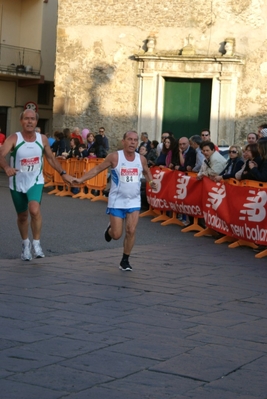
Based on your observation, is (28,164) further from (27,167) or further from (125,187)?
(125,187)

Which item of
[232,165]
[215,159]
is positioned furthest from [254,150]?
[215,159]

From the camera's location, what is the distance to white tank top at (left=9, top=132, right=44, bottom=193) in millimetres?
11148

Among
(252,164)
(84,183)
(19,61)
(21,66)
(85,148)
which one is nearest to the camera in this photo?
(252,164)

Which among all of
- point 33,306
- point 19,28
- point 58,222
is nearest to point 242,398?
point 33,306

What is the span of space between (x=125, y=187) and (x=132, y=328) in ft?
12.6

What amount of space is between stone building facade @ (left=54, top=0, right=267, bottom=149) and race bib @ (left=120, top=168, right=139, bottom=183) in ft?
56.2

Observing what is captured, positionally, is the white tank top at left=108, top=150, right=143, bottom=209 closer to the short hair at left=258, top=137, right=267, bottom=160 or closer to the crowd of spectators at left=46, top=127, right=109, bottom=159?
the short hair at left=258, top=137, right=267, bottom=160

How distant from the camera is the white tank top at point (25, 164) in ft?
36.6

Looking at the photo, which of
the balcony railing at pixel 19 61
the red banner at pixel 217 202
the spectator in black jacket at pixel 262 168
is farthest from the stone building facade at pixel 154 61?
the spectator in black jacket at pixel 262 168

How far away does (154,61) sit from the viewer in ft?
95.0

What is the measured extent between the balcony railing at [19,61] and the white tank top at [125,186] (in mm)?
25493

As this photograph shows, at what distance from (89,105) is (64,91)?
1031 mm

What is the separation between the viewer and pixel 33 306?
8.01 metres

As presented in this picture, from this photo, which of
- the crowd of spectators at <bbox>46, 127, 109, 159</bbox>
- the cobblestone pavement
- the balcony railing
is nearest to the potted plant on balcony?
the balcony railing
